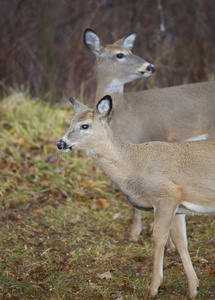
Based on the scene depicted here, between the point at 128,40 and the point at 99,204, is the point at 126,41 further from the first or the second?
the point at 99,204

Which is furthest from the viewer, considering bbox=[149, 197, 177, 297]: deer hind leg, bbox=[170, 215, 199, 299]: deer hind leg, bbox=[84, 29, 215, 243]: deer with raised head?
bbox=[84, 29, 215, 243]: deer with raised head

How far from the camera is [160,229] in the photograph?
200 inches

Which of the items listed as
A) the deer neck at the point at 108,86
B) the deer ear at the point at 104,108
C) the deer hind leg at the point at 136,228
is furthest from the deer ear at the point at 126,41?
the deer ear at the point at 104,108

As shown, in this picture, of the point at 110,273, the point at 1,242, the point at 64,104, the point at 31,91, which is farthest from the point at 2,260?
the point at 31,91

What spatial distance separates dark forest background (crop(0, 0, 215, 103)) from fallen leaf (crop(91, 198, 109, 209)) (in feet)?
11.7

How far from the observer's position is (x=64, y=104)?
10992 mm

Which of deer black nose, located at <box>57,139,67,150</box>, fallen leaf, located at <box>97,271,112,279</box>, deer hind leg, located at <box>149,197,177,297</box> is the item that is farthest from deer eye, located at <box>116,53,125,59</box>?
fallen leaf, located at <box>97,271,112,279</box>

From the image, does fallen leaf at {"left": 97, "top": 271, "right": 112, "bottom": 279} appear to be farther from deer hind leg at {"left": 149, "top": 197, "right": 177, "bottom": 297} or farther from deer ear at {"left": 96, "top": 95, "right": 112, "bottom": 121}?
deer ear at {"left": 96, "top": 95, "right": 112, "bottom": 121}

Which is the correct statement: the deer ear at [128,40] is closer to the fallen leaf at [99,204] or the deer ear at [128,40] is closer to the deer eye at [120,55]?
the deer eye at [120,55]

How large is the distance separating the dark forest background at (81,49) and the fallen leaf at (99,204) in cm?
356

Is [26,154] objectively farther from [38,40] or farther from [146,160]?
[38,40]

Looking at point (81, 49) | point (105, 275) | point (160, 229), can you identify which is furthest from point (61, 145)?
point (81, 49)

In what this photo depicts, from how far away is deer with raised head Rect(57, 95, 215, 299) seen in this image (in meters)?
5.08

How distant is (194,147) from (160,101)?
220cm
